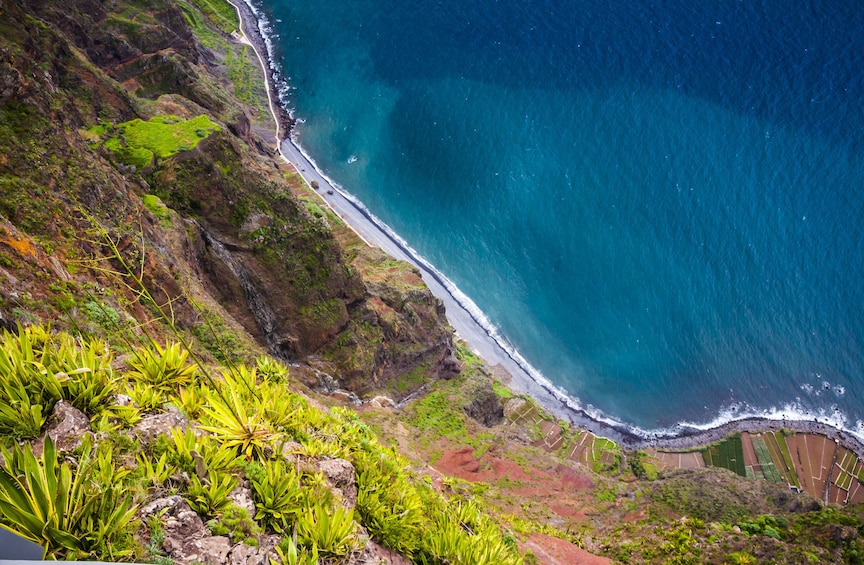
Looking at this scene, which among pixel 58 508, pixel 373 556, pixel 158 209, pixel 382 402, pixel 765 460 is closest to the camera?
pixel 58 508

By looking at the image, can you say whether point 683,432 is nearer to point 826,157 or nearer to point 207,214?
point 826,157

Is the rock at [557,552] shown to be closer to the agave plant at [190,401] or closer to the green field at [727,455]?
the agave plant at [190,401]

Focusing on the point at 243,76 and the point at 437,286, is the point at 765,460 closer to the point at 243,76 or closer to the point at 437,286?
the point at 437,286

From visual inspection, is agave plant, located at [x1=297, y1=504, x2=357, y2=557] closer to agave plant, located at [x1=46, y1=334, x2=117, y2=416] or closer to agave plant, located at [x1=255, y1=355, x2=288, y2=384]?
agave plant, located at [x1=46, y1=334, x2=117, y2=416]

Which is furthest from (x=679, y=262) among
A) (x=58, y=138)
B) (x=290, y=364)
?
(x=58, y=138)

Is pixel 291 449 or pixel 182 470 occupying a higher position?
pixel 291 449

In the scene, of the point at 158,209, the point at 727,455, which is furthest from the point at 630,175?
the point at 158,209

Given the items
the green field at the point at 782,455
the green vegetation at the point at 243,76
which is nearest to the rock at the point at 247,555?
the green field at the point at 782,455

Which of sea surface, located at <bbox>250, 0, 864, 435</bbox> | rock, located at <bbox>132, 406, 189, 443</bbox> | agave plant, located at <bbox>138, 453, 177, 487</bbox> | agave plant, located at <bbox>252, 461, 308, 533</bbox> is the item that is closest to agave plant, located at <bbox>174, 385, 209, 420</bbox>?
rock, located at <bbox>132, 406, 189, 443</bbox>
